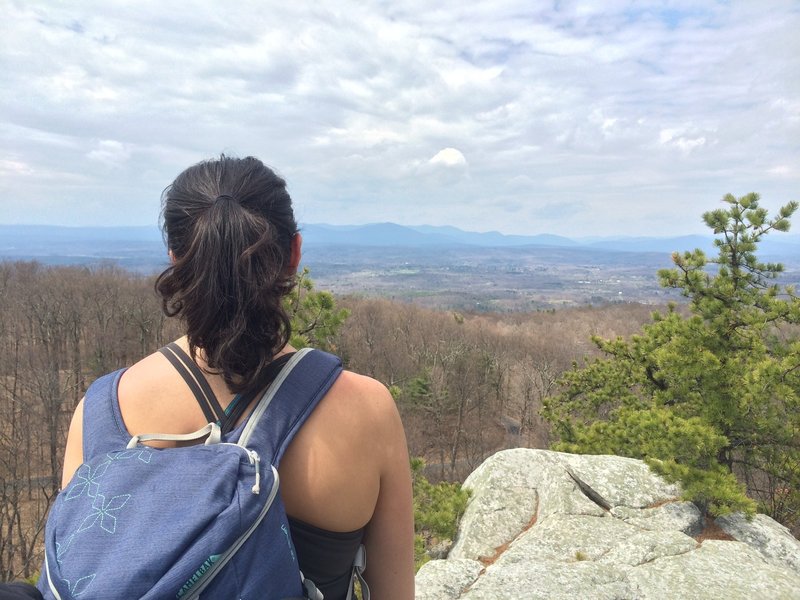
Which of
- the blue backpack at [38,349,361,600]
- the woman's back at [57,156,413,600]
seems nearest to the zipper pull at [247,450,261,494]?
the blue backpack at [38,349,361,600]

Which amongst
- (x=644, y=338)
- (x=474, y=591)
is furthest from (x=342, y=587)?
(x=644, y=338)

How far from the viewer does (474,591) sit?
4.31m

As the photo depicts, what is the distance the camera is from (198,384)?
4.31 ft

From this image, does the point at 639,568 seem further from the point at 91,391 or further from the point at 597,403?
the point at 597,403

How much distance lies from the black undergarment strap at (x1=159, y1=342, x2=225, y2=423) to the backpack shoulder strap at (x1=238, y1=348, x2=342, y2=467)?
0.10 meters

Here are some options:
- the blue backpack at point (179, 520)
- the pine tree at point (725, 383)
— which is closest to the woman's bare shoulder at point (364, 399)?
the blue backpack at point (179, 520)

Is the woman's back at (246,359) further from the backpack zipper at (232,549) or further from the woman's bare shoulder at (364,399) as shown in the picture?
the backpack zipper at (232,549)

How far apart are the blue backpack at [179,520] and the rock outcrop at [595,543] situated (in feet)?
12.4

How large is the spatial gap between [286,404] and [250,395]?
4.0 inches

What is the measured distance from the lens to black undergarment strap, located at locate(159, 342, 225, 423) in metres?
1.29

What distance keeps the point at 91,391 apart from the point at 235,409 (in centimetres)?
45

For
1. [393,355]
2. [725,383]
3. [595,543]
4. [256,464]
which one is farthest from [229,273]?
[393,355]

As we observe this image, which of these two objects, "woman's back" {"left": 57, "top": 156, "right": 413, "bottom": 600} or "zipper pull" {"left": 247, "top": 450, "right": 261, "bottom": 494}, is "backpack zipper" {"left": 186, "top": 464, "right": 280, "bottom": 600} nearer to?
"zipper pull" {"left": 247, "top": 450, "right": 261, "bottom": 494}

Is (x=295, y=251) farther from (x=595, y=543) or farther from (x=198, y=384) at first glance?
(x=595, y=543)
